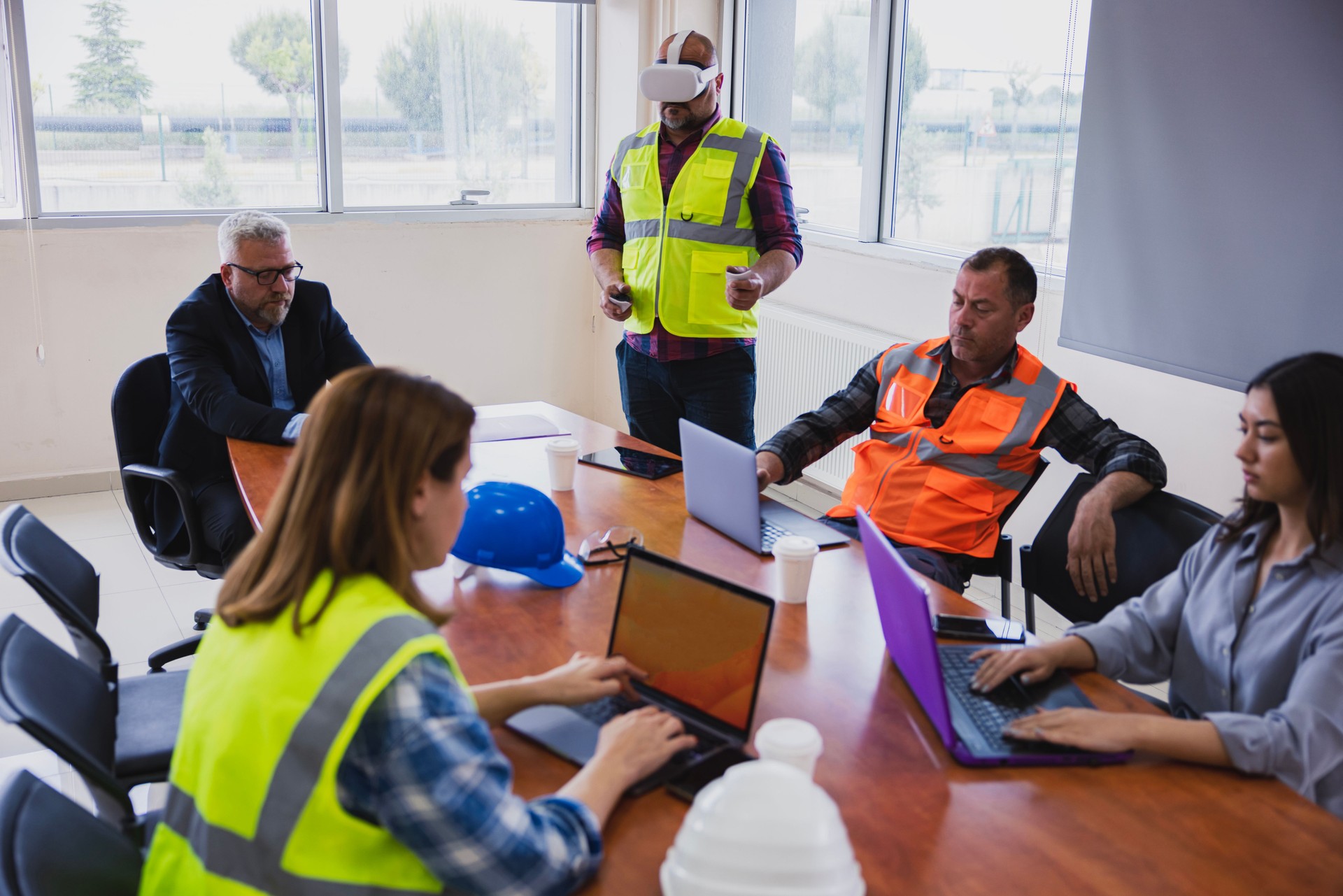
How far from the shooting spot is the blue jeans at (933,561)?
8.59 ft

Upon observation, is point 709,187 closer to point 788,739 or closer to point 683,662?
point 683,662

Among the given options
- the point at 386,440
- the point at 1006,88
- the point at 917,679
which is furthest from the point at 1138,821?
the point at 1006,88

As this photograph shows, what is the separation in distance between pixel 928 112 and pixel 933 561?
7.85 ft

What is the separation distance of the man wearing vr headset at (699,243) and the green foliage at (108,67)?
2.60 metres

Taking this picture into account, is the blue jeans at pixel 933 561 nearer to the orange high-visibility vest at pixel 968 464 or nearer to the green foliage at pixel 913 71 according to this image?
the orange high-visibility vest at pixel 968 464

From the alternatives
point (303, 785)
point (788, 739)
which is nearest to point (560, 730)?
point (788, 739)

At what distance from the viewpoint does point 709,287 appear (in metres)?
3.52

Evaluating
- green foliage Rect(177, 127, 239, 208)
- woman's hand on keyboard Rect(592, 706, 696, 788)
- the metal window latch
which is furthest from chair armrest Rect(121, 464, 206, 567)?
the metal window latch

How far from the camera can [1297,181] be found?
9.09 ft

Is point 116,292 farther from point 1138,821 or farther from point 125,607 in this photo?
point 1138,821

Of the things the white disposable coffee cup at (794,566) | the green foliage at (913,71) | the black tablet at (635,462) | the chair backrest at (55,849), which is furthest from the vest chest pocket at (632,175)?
the chair backrest at (55,849)

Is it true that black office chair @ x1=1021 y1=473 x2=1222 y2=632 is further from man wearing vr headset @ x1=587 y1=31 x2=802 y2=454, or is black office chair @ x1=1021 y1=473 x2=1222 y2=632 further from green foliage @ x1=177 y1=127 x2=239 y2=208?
green foliage @ x1=177 y1=127 x2=239 y2=208

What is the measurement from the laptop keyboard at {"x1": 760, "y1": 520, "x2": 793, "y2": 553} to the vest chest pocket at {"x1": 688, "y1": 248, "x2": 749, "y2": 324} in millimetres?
1162

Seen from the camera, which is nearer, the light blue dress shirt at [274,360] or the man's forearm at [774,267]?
the light blue dress shirt at [274,360]
